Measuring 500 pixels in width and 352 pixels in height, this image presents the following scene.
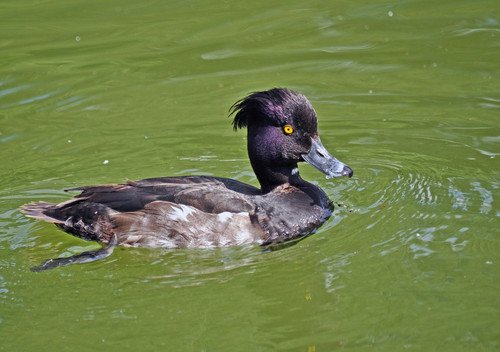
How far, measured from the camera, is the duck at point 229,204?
8.61 metres

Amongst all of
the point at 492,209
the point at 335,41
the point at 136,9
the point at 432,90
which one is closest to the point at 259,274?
the point at 492,209

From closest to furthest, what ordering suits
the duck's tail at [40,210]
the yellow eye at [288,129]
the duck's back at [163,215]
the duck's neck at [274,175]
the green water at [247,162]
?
the green water at [247,162] < the duck's back at [163,215] < the duck's tail at [40,210] < the yellow eye at [288,129] < the duck's neck at [274,175]

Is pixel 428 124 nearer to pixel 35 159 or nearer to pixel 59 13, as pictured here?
pixel 35 159

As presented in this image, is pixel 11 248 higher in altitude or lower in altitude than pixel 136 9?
lower

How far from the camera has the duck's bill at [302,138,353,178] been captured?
29.8ft

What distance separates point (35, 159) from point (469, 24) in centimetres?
633

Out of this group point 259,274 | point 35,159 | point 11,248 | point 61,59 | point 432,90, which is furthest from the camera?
point 61,59

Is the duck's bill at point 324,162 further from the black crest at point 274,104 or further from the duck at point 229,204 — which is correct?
the black crest at point 274,104

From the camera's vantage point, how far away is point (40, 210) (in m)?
8.90

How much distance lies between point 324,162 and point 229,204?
1.05 m

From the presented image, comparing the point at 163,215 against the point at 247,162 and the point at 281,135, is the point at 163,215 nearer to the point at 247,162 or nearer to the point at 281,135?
the point at 281,135

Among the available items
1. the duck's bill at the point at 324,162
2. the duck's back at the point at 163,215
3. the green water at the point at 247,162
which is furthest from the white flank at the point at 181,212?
the duck's bill at the point at 324,162

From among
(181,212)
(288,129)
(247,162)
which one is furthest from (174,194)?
(247,162)

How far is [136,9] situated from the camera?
579 inches
